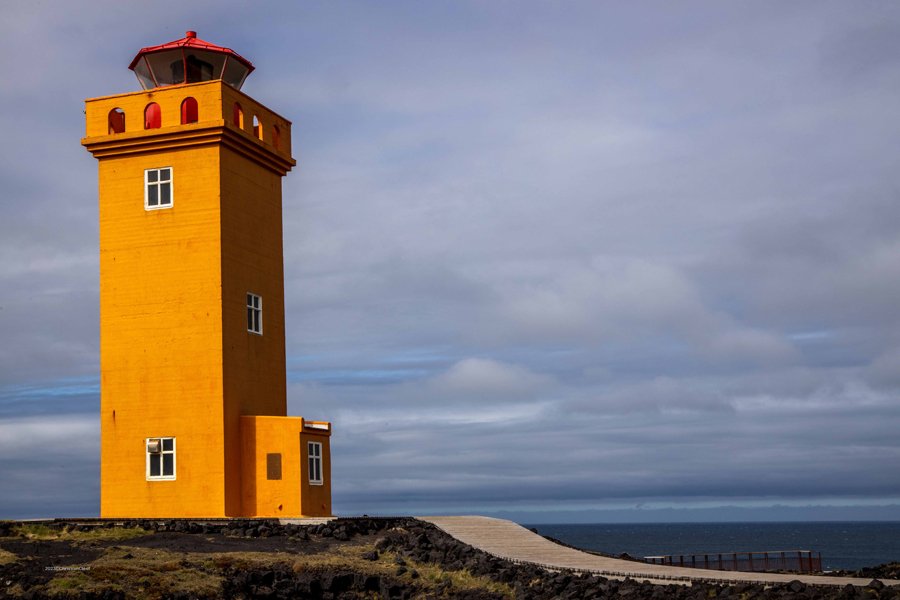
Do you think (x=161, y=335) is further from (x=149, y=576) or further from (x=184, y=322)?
(x=149, y=576)

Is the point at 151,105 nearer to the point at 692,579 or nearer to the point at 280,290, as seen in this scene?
the point at 280,290

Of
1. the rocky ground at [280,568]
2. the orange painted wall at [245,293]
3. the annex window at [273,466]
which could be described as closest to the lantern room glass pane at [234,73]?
the orange painted wall at [245,293]

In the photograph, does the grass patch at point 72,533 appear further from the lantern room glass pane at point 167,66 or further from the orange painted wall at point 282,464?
the lantern room glass pane at point 167,66

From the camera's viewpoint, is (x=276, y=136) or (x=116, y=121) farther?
(x=276, y=136)

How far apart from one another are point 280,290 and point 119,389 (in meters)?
5.47

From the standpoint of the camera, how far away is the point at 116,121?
3136 cm

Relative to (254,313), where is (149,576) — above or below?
below

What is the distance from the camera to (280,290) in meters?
33.0

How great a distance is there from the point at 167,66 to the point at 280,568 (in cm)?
1632

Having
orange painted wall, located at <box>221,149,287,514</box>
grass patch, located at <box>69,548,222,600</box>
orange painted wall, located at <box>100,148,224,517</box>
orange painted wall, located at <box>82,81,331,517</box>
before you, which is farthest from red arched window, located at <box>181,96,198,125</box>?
grass patch, located at <box>69,548,222,600</box>

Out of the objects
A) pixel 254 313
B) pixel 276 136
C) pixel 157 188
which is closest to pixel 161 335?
pixel 254 313

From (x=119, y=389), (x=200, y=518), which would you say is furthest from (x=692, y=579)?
(x=119, y=389)

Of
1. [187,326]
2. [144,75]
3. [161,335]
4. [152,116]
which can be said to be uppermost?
[144,75]

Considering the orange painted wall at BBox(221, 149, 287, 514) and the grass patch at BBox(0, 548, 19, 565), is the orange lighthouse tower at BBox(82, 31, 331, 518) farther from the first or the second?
the grass patch at BBox(0, 548, 19, 565)
